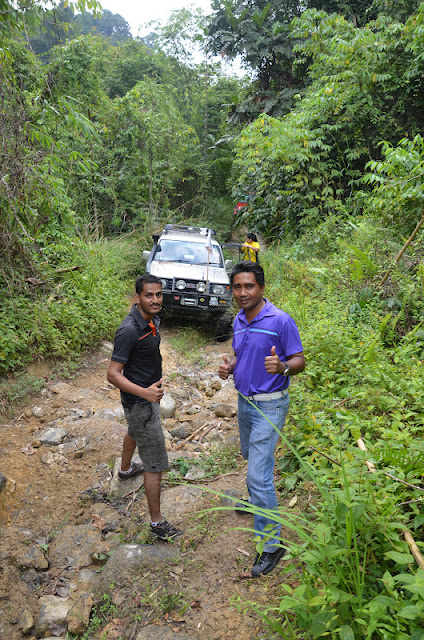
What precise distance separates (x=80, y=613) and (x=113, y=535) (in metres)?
0.75

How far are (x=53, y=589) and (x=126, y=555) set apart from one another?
0.49 m

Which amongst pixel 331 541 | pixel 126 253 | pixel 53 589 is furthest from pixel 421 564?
pixel 126 253

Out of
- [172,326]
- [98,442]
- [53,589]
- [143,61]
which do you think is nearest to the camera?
[53,589]

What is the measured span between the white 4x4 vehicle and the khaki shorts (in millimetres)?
4758

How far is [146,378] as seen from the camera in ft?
10.2

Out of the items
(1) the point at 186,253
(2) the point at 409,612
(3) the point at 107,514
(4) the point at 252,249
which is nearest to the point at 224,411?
(3) the point at 107,514

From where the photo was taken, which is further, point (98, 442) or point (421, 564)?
point (98, 442)

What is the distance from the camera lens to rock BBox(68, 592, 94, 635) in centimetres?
247

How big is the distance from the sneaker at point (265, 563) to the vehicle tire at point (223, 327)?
5961 mm

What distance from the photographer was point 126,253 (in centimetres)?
1110

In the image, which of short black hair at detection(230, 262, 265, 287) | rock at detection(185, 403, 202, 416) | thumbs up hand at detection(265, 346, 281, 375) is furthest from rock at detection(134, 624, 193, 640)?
rock at detection(185, 403, 202, 416)

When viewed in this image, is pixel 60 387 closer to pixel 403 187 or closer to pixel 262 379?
pixel 262 379

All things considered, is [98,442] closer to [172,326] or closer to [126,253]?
[172,326]

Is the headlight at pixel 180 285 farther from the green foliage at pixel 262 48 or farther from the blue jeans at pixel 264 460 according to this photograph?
the green foliage at pixel 262 48
